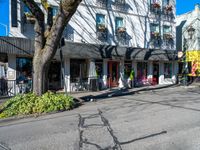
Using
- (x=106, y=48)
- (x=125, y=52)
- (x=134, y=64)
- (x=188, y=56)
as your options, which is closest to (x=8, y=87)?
(x=106, y=48)

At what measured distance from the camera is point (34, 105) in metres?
9.13

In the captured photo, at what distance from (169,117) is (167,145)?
108 inches

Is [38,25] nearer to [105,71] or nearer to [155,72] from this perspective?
[105,71]

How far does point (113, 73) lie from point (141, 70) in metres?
3.40

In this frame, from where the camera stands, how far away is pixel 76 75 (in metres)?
17.0

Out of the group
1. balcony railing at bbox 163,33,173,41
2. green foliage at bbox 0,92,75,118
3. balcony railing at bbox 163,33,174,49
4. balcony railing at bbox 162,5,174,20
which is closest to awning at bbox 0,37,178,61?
balcony railing at bbox 163,33,174,49

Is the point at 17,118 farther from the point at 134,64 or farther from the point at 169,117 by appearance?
the point at 134,64

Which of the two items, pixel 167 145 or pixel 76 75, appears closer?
pixel 167 145

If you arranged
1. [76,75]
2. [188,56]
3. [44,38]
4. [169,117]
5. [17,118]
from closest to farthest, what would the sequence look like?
[169,117] < [17,118] < [44,38] < [76,75] < [188,56]

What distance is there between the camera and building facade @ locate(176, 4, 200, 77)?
71.4 ft

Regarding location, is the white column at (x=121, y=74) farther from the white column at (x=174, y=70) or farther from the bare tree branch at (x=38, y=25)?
the bare tree branch at (x=38, y=25)

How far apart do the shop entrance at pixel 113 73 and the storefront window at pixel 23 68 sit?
22.2 feet

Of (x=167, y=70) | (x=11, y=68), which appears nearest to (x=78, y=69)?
(x=11, y=68)

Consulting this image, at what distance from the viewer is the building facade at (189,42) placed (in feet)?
71.4
